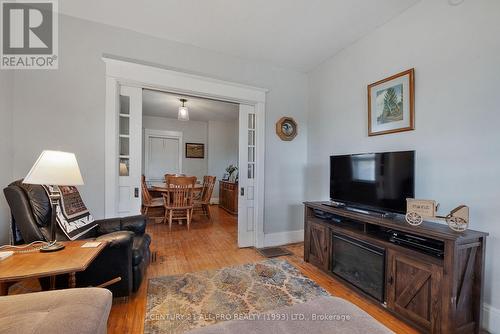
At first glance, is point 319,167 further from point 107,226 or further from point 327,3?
point 107,226

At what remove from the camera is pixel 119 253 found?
182 centimetres

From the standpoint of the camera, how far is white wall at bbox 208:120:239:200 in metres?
7.00

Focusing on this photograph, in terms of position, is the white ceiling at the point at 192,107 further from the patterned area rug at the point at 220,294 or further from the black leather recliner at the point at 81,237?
the patterned area rug at the point at 220,294

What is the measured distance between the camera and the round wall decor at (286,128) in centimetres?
346

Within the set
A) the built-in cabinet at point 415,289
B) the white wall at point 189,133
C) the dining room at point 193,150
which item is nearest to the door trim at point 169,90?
the dining room at point 193,150

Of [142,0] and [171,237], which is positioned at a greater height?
[142,0]

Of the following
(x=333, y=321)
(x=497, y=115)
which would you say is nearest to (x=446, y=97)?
(x=497, y=115)

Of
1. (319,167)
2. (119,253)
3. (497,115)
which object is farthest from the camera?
(319,167)

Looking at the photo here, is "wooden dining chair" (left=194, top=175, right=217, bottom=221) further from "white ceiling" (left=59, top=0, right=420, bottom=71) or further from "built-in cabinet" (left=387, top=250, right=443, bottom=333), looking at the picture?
"built-in cabinet" (left=387, top=250, right=443, bottom=333)

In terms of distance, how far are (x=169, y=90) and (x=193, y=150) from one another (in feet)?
13.6

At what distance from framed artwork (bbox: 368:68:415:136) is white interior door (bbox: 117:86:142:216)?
111 inches

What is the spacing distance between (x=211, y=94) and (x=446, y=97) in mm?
2565

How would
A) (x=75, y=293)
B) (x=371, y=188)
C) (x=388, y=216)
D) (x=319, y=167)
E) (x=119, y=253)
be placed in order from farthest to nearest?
1. (x=319, y=167)
2. (x=371, y=188)
3. (x=388, y=216)
4. (x=119, y=253)
5. (x=75, y=293)

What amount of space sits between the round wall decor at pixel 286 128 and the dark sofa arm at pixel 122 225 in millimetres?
2253
